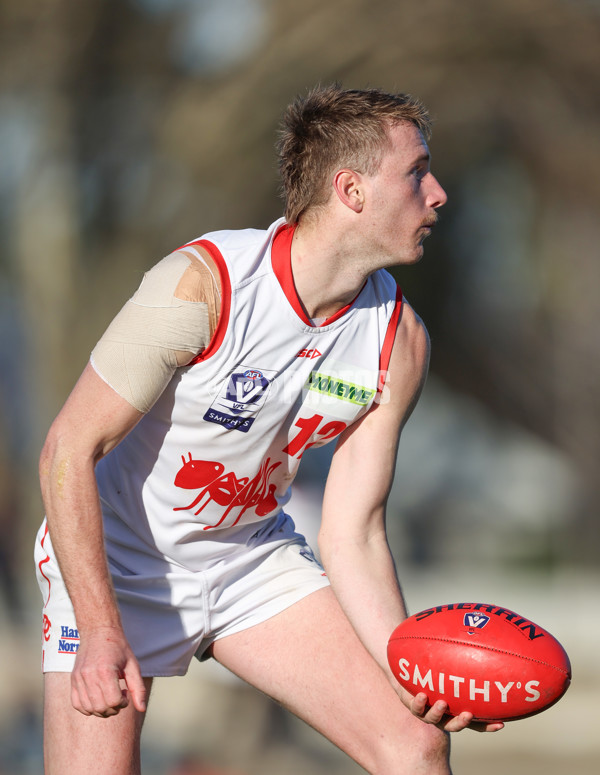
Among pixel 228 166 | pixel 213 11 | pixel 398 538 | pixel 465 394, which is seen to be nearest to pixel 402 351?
pixel 228 166

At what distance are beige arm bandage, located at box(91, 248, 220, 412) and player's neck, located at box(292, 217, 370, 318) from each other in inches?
12.4

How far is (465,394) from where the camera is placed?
33.3 feet

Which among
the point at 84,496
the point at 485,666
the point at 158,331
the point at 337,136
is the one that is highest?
the point at 337,136

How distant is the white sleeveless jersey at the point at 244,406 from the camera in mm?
3207

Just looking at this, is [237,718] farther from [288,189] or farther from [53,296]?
[288,189]

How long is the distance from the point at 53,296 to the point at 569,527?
7.35 meters

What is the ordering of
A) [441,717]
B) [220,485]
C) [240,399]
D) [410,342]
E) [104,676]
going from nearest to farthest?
[104,676], [441,717], [240,399], [220,485], [410,342]

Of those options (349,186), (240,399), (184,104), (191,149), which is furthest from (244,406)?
(184,104)

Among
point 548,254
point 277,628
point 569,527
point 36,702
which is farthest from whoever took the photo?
point 569,527

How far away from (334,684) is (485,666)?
1.67 ft

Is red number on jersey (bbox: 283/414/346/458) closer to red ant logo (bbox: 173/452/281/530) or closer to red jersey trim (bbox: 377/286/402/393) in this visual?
red ant logo (bbox: 173/452/281/530)

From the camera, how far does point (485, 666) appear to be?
3.02 m

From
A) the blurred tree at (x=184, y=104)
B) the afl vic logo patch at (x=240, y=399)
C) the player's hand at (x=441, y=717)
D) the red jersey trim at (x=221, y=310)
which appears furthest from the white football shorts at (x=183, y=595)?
the blurred tree at (x=184, y=104)

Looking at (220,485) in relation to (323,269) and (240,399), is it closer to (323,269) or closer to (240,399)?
(240,399)
